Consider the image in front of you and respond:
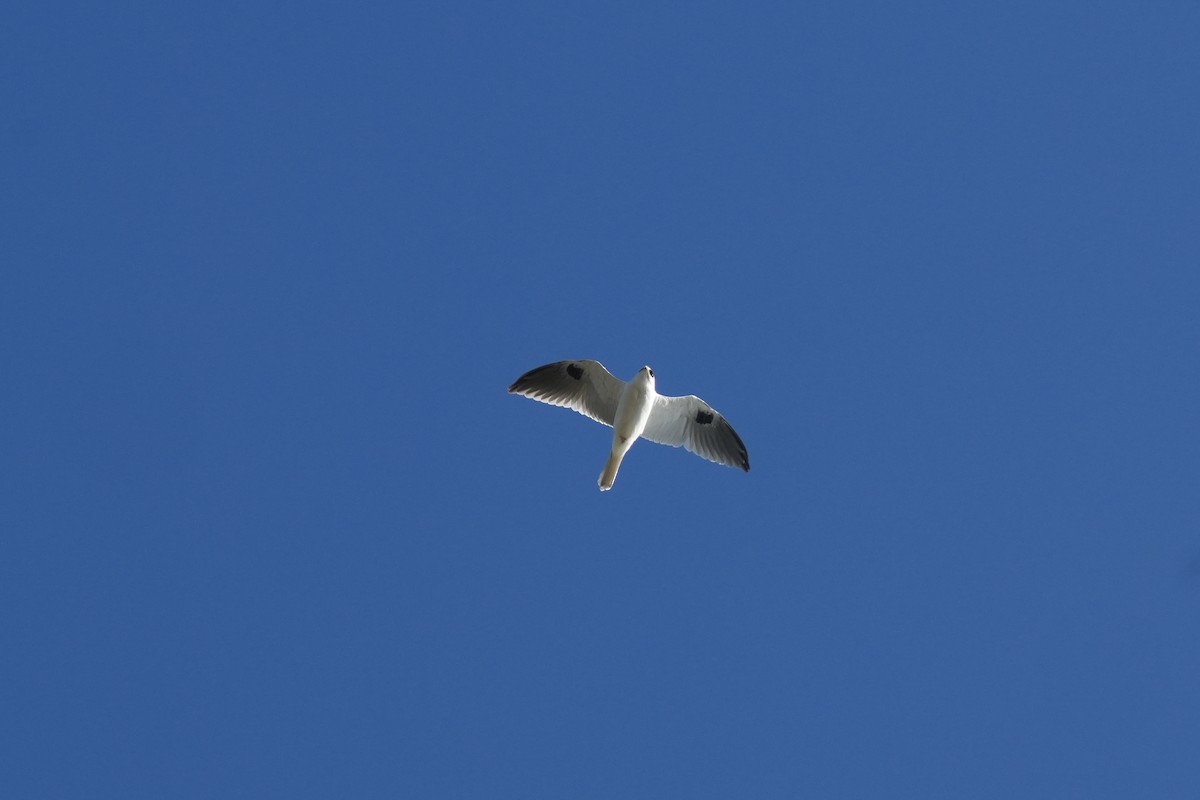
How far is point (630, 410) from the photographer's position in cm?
2017

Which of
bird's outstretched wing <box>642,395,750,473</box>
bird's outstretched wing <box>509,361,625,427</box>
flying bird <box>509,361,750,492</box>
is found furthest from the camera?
A: bird's outstretched wing <box>642,395,750,473</box>

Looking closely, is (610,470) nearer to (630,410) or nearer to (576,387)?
(630,410)

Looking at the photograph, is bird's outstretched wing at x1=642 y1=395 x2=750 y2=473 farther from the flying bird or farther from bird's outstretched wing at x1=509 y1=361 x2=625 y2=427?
bird's outstretched wing at x1=509 y1=361 x2=625 y2=427

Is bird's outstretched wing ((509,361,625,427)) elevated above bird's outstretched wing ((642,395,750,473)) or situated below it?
below

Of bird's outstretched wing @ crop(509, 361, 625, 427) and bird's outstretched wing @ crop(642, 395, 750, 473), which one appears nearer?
bird's outstretched wing @ crop(509, 361, 625, 427)

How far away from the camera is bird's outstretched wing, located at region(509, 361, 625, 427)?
20.8 m

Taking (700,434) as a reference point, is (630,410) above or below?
below

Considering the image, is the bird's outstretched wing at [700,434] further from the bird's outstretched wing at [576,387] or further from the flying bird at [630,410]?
the bird's outstretched wing at [576,387]

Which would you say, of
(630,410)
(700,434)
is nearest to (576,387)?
(630,410)

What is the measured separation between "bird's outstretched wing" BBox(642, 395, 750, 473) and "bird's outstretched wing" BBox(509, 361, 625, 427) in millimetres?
807

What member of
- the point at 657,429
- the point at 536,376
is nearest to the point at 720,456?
the point at 657,429

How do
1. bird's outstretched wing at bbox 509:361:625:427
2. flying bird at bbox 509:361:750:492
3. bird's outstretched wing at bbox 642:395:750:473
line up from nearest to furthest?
flying bird at bbox 509:361:750:492, bird's outstretched wing at bbox 509:361:625:427, bird's outstretched wing at bbox 642:395:750:473

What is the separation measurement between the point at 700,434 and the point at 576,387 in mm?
2093

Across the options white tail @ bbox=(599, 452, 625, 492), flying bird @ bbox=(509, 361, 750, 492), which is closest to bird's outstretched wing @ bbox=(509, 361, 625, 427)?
flying bird @ bbox=(509, 361, 750, 492)
